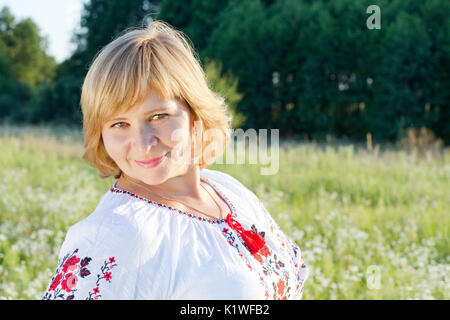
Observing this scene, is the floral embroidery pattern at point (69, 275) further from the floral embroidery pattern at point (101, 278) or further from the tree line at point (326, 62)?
the tree line at point (326, 62)

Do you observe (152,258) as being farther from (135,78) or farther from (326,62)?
(326,62)

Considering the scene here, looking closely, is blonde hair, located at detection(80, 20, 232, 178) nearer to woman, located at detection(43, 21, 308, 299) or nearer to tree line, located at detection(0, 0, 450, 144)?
woman, located at detection(43, 21, 308, 299)

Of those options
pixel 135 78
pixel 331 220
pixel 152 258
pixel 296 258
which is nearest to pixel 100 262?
pixel 152 258

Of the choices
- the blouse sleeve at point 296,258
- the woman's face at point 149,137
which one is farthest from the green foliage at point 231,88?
the woman's face at point 149,137

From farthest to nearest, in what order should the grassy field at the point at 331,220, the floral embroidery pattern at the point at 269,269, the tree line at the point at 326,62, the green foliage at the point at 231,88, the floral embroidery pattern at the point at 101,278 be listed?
the green foliage at the point at 231,88, the tree line at the point at 326,62, the grassy field at the point at 331,220, the floral embroidery pattern at the point at 269,269, the floral embroidery pattern at the point at 101,278

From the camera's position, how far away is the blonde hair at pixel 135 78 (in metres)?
1.29

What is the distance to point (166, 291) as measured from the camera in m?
1.20

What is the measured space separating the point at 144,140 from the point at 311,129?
15194 millimetres

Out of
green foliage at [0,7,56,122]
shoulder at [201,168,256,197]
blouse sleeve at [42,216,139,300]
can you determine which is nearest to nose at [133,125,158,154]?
blouse sleeve at [42,216,139,300]

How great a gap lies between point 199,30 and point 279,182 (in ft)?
46.4

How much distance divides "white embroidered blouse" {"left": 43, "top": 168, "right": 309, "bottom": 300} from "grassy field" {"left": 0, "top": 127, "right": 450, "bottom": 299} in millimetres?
1813

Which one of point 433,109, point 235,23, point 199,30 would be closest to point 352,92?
point 433,109

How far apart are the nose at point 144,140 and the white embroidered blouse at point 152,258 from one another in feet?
0.47

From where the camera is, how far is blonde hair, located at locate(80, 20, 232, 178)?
129 cm
